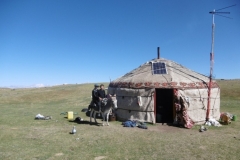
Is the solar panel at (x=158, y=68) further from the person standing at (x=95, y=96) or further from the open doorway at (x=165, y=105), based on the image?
the person standing at (x=95, y=96)

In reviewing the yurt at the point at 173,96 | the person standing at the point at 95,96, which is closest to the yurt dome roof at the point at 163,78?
the yurt at the point at 173,96

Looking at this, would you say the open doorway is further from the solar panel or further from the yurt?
the solar panel

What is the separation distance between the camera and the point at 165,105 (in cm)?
1422

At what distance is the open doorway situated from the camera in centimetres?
1302

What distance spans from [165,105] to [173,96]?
282 cm

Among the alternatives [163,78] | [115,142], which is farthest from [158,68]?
[115,142]

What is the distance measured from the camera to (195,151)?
719cm

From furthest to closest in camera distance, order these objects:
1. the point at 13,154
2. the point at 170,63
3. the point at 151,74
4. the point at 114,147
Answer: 1. the point at 170,63
2. the point at 151,74
3. the point at 114,147
4. the point at 13,154

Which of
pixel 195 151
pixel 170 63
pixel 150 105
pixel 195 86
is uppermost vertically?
pixel 170 63

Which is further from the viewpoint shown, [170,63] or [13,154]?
[170,63]

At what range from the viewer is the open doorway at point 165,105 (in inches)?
513

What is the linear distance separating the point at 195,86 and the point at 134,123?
4.07 metres

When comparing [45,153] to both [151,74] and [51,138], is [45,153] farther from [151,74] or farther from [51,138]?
[151,74]

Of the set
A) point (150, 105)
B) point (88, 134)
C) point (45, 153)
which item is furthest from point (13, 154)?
point (150, 105)
